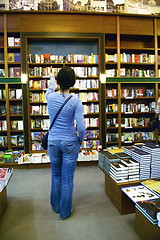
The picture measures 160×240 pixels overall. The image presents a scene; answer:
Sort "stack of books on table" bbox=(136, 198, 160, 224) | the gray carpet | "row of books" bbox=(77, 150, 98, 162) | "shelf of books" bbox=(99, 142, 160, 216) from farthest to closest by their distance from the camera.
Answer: "row of books" bbox=(77, 150, 98, 162) → "shelf of books" bbox=(99, 142, 160, 216) → the gray carpet → "stack of books on table" bbox=(136, 198, 160, 224)

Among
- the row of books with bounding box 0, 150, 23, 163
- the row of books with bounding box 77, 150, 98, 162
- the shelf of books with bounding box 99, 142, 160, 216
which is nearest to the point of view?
the shelf of books with bounding box 99, 142, 160, 216

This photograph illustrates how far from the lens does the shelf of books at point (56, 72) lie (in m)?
4.23

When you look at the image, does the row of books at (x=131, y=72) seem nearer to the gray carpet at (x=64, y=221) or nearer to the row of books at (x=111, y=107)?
the row of books at (x=111, y=107)

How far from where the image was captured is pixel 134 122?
4.58m

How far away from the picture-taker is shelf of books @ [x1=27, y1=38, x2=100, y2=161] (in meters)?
4.23

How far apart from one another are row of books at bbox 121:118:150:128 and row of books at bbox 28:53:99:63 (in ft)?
5.16

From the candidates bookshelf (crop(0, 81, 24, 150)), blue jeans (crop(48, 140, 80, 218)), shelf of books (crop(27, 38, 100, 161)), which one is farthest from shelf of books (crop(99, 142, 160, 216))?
bookshelf (crop(0, 81, 24, 150))

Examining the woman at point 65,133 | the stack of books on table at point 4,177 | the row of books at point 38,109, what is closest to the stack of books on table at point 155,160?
the woman at point 65,133

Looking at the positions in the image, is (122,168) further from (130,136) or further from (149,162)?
(130,136)

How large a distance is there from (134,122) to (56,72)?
7.20ft

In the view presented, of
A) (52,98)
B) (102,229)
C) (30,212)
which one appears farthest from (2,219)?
(52,98)

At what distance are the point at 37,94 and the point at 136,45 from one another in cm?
280

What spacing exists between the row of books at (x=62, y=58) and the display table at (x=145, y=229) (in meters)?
3.43

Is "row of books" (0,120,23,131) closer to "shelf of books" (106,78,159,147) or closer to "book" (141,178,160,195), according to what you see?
"shelf of books" (106,78,159,147)
